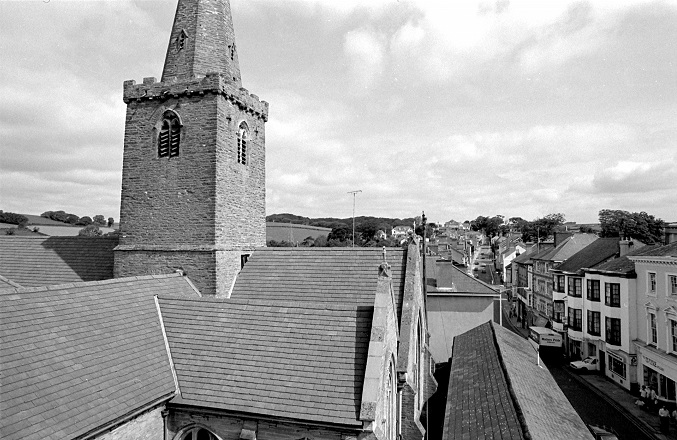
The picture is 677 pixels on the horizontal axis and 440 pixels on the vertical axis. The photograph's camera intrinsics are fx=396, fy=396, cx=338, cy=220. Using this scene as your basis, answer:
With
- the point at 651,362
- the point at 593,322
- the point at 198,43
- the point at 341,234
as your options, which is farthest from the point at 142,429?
the point at 341,234

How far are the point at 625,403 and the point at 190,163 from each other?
106 feet

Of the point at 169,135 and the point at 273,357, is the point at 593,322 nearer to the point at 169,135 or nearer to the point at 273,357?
the point at 273,357

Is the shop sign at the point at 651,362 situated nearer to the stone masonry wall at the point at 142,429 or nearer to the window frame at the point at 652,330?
the window frame at the point at 652,330

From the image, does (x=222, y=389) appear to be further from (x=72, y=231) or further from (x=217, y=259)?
(x=72, y=231)

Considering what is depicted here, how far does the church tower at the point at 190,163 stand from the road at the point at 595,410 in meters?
23.9

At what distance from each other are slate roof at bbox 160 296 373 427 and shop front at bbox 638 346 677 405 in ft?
85.2

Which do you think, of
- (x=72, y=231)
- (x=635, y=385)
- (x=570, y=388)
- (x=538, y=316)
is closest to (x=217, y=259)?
(x=570, y=388)

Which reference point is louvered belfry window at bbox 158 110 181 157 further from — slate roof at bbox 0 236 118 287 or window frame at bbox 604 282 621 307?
window frame at bbox 604 282 621 307

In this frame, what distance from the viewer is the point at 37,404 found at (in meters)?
8.61

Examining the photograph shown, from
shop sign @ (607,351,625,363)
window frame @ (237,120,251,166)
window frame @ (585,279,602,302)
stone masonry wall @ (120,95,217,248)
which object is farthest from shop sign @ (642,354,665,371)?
stone masonry wall @ (120,95,217,248)

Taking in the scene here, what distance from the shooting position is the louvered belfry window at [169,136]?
17.6m

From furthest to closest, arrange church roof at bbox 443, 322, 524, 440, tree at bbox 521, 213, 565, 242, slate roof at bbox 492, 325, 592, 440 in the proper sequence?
tree at bbox 521, 213, 565, 242 → slate roof at bbox 492, 325, 592, 440 → church roof at bbox 443, 322, 524, 440

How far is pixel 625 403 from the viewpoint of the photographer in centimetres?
2781

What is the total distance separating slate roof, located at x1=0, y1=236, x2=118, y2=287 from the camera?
62.1 feet
